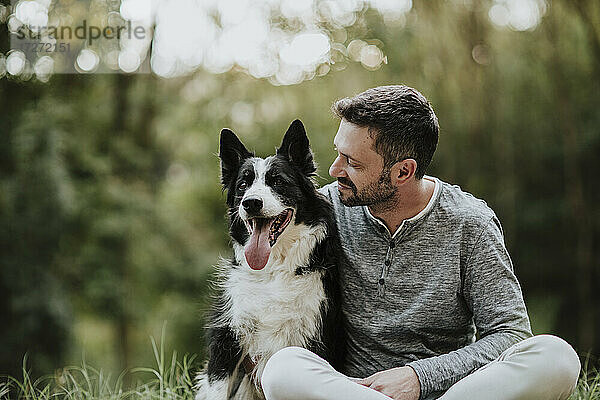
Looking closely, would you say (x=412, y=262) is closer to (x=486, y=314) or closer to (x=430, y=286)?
(x=430, y=286)

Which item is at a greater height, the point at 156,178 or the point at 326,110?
the point at 326,110

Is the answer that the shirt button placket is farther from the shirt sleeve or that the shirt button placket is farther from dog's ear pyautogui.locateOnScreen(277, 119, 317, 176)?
dog's ear pyautogui.locateOnScreen(277, 119, 317, 176)

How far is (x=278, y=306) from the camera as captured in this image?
1.97m

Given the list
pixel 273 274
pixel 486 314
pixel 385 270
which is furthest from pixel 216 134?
pixel 486 314

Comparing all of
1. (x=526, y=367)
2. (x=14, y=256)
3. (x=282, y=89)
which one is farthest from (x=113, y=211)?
(x=526, y=367)

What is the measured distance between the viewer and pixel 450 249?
189 centimetres

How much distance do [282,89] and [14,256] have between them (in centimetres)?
262

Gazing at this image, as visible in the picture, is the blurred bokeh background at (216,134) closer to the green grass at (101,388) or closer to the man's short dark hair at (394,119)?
the green grass at (101,388)

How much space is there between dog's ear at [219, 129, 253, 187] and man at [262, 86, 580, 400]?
12.8 inches

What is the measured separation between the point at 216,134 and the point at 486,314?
15.6 feet

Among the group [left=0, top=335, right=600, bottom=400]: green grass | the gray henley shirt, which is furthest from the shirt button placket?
[left=0, top=335, right=600, bottom=400]: green grass

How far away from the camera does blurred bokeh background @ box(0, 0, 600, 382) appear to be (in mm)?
5215

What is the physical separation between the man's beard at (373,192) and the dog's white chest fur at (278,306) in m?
0.20

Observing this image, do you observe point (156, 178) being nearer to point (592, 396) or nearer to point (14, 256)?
point (14, 256)
